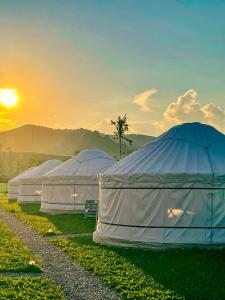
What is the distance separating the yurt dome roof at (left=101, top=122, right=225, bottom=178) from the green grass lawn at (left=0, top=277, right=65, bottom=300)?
14.6ft

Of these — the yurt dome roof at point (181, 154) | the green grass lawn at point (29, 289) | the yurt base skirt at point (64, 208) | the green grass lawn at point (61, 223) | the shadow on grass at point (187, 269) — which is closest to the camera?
the green grass lawn at point (29, 289)

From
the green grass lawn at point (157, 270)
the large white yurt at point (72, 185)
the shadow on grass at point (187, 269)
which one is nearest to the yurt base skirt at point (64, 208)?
the large white yurt at point (72, 185)

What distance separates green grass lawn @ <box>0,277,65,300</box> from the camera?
8281 millimetres

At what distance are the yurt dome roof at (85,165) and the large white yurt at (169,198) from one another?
10.4 meters

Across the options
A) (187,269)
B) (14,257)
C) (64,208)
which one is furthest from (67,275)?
(64,208)

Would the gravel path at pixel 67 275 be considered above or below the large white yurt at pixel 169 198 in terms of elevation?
below

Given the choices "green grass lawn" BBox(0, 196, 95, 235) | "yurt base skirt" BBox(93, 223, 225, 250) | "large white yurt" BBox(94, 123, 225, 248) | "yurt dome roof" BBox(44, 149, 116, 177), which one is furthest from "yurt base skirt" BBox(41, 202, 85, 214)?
"yurt base skirt" BBox(93, 223, 225, 250)

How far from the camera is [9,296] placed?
27.5 feet

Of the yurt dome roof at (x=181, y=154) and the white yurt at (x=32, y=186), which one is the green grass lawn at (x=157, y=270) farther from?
the white yurt at (x=32, y=186)

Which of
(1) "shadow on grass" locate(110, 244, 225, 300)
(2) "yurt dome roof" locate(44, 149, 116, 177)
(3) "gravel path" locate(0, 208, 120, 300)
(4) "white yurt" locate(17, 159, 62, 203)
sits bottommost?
(3) "gravel path" locate(0, 208, 120, 300)

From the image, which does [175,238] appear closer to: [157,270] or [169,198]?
[169,198]

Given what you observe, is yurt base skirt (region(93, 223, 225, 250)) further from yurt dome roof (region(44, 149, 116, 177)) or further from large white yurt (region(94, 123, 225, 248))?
yurt dome roof (region(44, 149, 116, 177))

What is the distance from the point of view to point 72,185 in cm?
2412

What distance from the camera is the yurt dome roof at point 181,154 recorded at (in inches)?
509
